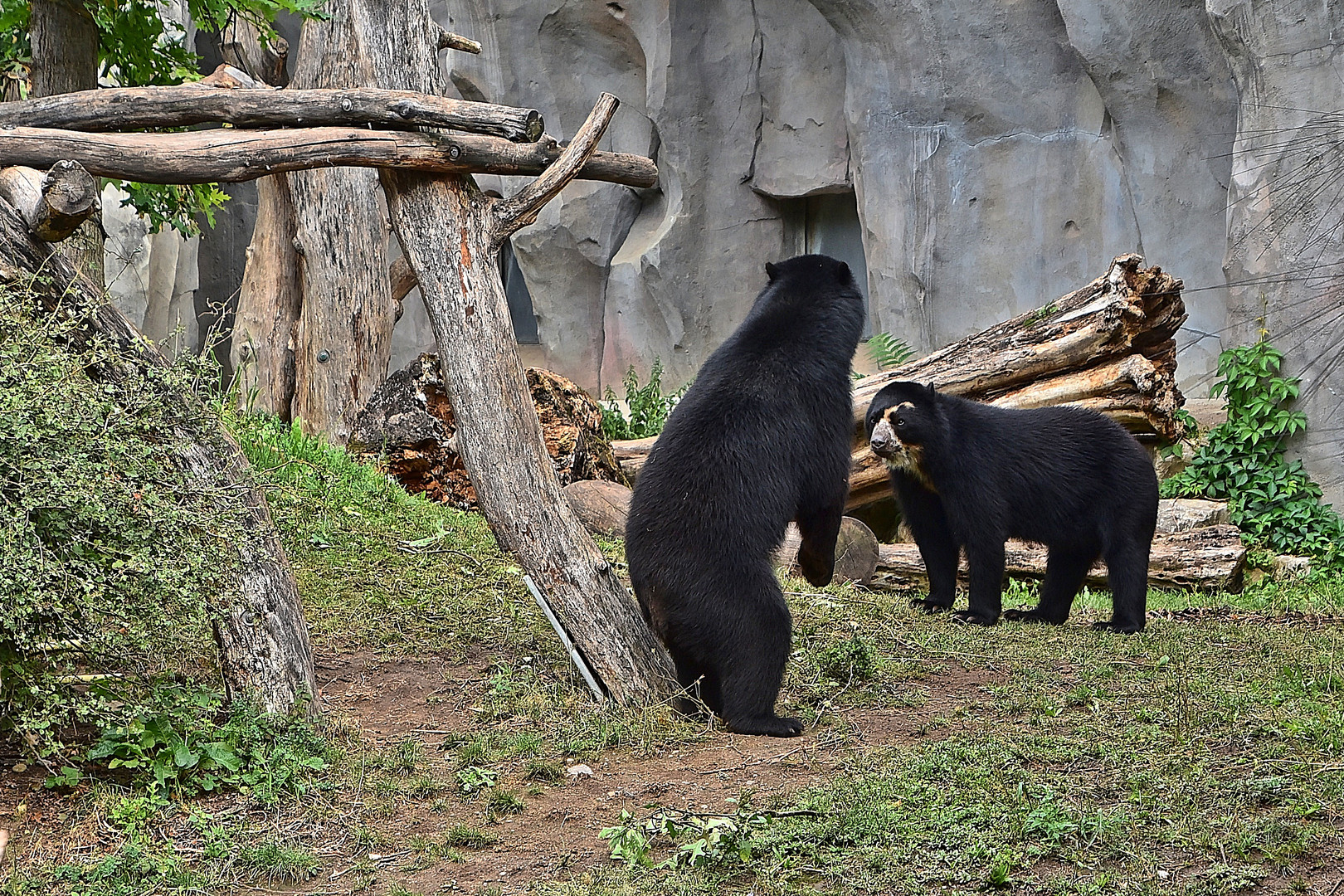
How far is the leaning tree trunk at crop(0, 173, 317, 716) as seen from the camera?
139 inches

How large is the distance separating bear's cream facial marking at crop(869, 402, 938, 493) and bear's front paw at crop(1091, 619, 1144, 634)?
3.53 ft

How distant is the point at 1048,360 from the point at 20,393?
19.3 ft

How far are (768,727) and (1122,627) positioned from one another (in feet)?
8.92

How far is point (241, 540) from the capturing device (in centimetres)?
356

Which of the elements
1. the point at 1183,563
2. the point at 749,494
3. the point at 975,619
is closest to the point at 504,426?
the point at 749,494

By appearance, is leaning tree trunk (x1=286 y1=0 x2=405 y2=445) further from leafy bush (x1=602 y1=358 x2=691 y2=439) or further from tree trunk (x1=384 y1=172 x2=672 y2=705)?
tree trunk (x1=384 y1=172 x2=672 y2=705)

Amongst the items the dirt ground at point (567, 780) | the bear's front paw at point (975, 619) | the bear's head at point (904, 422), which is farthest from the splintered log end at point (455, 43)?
the bear's front paw at point (975, 619)

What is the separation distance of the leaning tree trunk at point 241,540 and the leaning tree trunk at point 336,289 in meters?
5.18

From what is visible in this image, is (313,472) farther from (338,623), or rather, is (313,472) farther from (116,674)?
(116,674)

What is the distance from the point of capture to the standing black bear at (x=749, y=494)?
404cm

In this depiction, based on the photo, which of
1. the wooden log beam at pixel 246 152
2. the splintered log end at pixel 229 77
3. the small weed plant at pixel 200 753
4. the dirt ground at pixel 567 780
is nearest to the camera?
the dirt ground at pixel 567 780

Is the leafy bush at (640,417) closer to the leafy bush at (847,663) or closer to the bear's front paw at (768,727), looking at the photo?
the leafy bush at (847,663)

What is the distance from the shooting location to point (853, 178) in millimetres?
13648

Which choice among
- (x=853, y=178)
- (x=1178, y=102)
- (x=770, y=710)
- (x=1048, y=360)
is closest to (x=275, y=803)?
Answer: (x=770, y=710)
